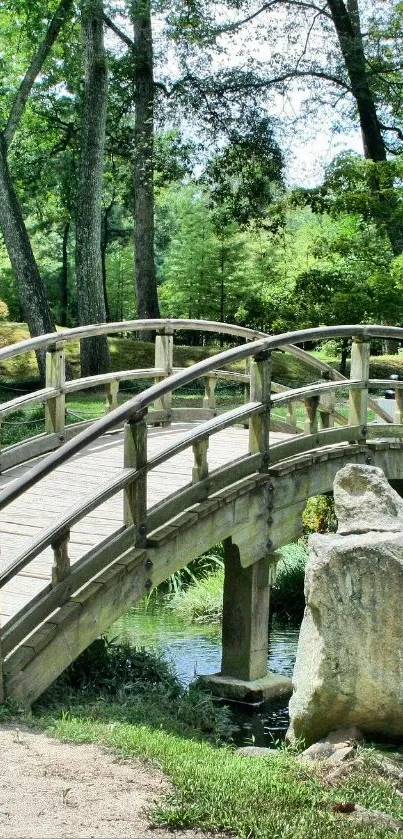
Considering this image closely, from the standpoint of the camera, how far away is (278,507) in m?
10.3

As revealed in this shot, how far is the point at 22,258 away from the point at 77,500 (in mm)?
14342

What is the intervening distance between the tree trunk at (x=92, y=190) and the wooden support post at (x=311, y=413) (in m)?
11.6

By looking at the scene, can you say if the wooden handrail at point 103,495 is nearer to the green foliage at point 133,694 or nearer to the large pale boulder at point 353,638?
the green foliage at point 133,694

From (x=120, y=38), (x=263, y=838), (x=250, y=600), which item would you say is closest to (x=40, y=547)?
(x=263, y=838)

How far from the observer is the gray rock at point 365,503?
7715 millimetres

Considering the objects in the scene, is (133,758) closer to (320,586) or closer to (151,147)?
(320,586)

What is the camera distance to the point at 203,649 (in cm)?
1170

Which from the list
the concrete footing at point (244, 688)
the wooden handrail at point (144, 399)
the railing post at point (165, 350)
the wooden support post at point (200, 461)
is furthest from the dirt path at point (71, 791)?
the railing post at point (165, 350)

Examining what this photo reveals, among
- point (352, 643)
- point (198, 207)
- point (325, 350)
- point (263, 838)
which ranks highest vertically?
point (198, 207)

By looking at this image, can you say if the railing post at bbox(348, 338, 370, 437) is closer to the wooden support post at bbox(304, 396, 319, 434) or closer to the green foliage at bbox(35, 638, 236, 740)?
the wooden support post at bbox(304, 396, 319, 434)

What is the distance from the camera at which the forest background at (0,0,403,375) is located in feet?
71.0

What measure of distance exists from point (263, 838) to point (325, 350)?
35.1 m

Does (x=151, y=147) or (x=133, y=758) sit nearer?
(x=133, y=758)

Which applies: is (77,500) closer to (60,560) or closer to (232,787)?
(60,560)
